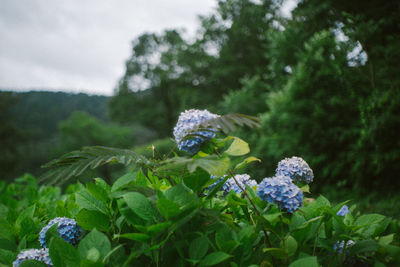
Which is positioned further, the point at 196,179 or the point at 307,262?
the point at 196,179

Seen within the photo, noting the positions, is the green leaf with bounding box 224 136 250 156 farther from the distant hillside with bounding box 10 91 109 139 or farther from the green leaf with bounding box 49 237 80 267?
the distant hillside with bounding box 10 91 109 139

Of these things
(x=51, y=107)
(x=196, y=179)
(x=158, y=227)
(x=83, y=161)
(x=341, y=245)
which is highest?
(x=51, y=107)

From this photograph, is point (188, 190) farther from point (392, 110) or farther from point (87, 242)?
point (392, 110)

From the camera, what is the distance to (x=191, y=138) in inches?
37.5

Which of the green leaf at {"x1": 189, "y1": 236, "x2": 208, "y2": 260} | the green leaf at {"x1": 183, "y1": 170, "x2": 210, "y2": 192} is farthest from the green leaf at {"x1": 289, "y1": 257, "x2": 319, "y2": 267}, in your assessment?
the green leaf at {"x1": 183, "y1": 170, "x2": 210, "y2": 192}

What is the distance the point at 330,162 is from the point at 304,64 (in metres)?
2.27

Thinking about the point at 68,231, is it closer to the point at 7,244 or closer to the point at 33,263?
the point at 33,263

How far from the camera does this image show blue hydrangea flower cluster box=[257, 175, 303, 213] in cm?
96

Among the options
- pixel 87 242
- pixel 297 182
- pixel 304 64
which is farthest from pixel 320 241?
pixel 304 64

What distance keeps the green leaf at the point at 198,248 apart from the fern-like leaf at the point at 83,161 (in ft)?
1.03

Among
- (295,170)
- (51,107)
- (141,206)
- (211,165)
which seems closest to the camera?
(211,165)

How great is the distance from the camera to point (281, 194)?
0.96m

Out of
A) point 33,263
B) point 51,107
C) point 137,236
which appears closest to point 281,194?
point 137,236

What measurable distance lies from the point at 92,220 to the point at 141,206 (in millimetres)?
276
